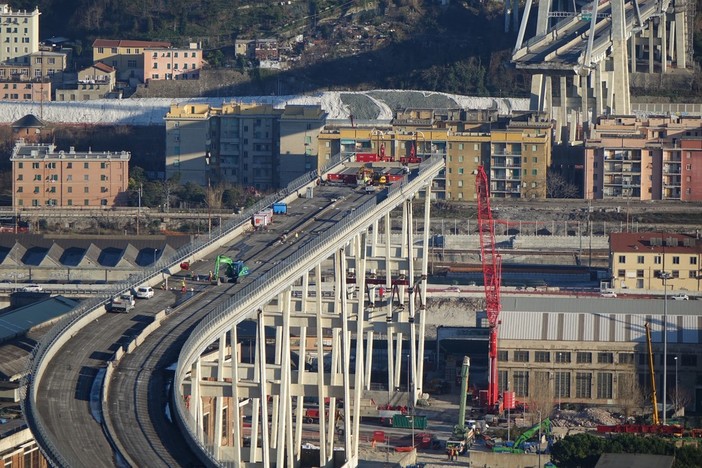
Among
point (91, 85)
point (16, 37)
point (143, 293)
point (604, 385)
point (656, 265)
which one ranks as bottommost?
point (604, 385)

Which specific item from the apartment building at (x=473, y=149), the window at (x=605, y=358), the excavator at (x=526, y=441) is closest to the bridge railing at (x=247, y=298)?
the excavator at (x=526, y=441)

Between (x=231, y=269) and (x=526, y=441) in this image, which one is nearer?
(x=231, y=269)

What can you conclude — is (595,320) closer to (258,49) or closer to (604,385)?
(604,385)

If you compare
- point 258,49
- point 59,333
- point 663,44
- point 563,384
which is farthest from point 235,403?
point 258,49

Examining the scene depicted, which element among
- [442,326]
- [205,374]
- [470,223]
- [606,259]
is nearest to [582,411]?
[442,326]

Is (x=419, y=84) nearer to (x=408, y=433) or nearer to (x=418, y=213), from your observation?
(x=418, y=213)

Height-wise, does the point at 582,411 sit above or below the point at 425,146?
below
